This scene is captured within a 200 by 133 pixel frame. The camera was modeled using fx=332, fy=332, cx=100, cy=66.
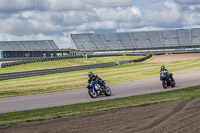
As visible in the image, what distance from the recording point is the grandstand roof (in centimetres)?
9844

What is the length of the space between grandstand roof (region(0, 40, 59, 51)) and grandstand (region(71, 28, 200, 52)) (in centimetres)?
837

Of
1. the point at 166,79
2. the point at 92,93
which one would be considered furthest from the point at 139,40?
the point at 92,93

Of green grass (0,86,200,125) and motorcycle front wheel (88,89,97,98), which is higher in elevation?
motorcycle front wheel (88,89,97,98)

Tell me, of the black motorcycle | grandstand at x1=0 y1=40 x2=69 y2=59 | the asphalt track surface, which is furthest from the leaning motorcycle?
grandstand at x1=0 y1=40 x2=69 y2=59

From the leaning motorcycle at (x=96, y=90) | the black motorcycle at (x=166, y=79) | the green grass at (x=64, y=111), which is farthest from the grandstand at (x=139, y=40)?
the green grass at (x=64, y=111)

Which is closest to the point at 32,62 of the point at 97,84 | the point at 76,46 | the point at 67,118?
the point at 97,84

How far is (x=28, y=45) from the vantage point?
4085 inches

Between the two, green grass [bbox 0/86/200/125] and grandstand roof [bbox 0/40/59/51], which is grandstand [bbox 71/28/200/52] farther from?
green grass [bbox 0/86/200/125]

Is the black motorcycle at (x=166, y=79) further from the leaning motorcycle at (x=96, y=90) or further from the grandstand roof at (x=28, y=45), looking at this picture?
the grandstand roof at (x=28, y=45)

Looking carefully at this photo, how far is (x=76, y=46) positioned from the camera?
107 meters

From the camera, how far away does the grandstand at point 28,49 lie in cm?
9244

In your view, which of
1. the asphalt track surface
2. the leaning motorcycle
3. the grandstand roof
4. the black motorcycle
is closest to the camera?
the asphalt track surface

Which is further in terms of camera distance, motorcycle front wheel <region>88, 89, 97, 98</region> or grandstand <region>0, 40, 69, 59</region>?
grandstand <region>0, 40, 69, 59</region>

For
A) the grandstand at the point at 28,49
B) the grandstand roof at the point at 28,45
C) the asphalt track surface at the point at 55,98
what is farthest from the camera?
the grandstand roof at the point at 28,45
